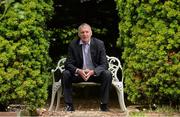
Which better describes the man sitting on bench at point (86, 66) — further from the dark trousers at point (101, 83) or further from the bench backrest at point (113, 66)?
the bench backrest at point (113, 66)

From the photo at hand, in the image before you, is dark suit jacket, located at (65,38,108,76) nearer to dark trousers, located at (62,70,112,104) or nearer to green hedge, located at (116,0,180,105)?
dark trousers, located at (62,70,112,104)

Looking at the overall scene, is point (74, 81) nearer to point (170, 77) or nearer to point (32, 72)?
point (32, 72)

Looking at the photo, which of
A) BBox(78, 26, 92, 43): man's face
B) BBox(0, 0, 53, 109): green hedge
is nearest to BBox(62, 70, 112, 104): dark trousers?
BBox(0, 0, 53, 109): green hedge

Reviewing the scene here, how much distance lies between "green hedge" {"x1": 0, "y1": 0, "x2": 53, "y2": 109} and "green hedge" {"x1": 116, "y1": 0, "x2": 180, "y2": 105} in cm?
146

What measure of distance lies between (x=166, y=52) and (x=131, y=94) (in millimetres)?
995

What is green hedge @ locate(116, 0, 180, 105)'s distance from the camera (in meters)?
7.07

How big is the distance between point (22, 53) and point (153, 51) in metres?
2.01

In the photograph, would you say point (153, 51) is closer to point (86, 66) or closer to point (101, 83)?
point (101, 83)

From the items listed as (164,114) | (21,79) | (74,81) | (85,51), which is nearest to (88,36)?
(85,51)

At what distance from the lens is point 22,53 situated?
714cm

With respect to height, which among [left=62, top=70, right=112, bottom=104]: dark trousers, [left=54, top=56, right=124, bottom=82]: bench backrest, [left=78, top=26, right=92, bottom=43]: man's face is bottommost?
[left=62, top=70, right=112, bottom=104]: dark trousers

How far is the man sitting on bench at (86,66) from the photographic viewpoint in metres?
7.39

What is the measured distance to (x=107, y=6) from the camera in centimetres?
986

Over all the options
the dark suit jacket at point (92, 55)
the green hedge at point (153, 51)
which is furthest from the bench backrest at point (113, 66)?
the dark suit jacket at point (92, 55)
